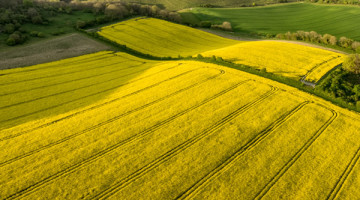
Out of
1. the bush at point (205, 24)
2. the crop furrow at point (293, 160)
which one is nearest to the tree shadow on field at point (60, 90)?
the crop furrow at point (293, 160)

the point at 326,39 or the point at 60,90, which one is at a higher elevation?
the point at 326,39

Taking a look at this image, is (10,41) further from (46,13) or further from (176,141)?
(176,141)

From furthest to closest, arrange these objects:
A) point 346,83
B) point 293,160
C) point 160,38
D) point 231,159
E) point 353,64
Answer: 1. point 160,38
2. point 353,64
3. point 346,83
4. point 293,160
5. point 231,159

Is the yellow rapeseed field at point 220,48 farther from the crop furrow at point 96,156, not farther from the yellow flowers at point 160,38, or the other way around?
the crop furrow at point 96,156

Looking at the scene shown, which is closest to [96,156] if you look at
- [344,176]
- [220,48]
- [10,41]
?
[344,176]

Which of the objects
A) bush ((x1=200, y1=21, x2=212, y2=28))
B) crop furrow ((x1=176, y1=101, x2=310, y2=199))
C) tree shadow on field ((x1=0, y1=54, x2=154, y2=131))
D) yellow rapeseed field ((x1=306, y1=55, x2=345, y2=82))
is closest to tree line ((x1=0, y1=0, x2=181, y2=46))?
bush ((x1=200, y1=21, x2=212, y2=28))

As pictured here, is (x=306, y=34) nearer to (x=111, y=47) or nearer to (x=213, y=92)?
(x=213, y=92)

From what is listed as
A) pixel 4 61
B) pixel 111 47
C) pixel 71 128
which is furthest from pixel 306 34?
pixel 4 61
